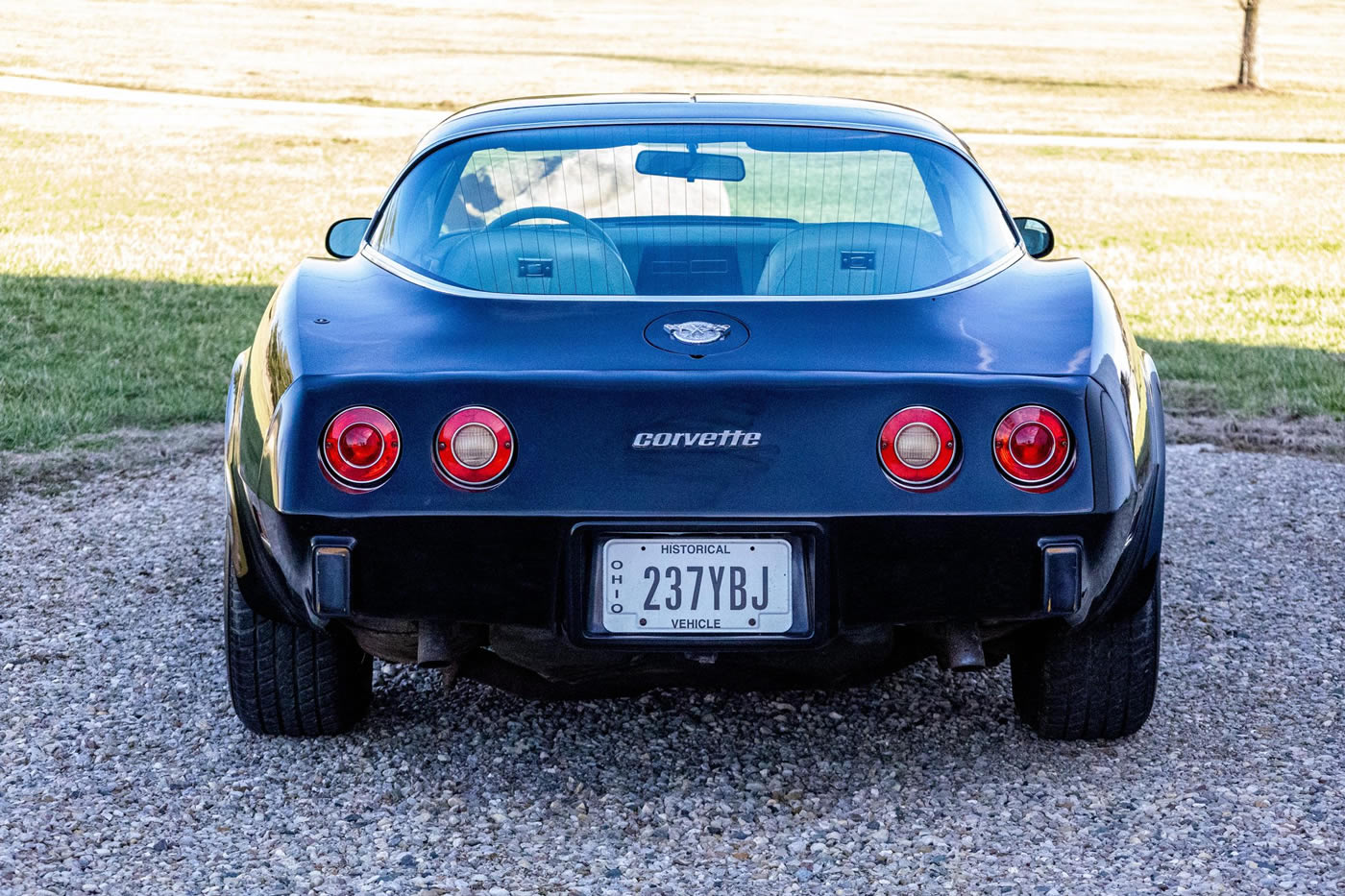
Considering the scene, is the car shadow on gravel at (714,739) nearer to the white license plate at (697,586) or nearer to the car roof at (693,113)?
the white license plate at (697,586)

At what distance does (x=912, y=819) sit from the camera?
3160 mm

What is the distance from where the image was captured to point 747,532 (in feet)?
9.30

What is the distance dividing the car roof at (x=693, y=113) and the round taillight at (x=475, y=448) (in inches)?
48.5

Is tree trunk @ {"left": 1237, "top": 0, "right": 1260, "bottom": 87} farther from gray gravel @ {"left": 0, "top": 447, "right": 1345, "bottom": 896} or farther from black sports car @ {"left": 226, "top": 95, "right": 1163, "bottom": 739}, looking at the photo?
black sports car @ {"left": 226, "top": 95, "right": 1163, "bottom": 739}

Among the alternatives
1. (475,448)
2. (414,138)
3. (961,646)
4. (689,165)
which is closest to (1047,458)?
(961,646)

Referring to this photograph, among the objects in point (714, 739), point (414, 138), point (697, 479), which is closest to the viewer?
point (697, 479)

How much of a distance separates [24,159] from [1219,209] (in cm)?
1319

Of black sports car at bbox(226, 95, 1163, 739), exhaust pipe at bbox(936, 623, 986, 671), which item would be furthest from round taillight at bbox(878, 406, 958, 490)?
exhaust pipe at bbox(936, 623, 986, 671)

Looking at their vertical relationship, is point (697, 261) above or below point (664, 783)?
above

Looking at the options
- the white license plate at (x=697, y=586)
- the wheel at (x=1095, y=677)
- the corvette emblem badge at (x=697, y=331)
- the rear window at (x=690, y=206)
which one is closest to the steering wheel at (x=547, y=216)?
the rear window at (x=690, y=206)

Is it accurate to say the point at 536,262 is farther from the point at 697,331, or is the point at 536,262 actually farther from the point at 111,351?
the point at 111,351

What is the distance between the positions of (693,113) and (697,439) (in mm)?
1342

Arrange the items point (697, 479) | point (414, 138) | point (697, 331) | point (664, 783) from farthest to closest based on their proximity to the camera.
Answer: point (414, 138), point (664, 783), point (697, 331), point (697, 479)

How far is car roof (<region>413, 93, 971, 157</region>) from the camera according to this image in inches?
150
